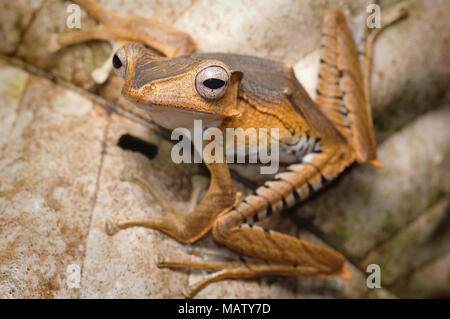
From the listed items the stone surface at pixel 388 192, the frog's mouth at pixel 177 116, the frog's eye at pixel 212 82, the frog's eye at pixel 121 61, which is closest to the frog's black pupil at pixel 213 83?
the frog's eye at pixel 212 82

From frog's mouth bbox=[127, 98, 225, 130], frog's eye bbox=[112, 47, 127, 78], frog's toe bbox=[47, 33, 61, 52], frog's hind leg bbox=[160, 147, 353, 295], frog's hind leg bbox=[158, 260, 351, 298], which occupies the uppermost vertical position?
frog's toe bbox=[47, 33, 61, 52]

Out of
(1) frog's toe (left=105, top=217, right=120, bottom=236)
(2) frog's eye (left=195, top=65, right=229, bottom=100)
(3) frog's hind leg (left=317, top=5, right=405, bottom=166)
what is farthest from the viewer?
(3) frog's hind leg (left=317, top=5, right=405, bottom=166)

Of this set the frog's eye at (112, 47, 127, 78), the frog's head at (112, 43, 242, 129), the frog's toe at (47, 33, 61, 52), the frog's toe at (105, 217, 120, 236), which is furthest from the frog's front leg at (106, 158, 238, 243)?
the frog's toe at (47, 33, 61, 52)

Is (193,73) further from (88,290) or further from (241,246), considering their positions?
(88,290)

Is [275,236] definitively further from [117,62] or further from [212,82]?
[117,62]

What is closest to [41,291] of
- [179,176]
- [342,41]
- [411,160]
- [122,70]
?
[179,176]

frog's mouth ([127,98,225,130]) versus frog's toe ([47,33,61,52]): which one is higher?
frog's toe ([47,33,61,52])

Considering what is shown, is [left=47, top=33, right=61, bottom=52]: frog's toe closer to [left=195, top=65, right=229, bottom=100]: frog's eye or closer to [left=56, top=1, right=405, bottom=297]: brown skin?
[left=56, top=1, right=405, bottom=297]: brown skin
